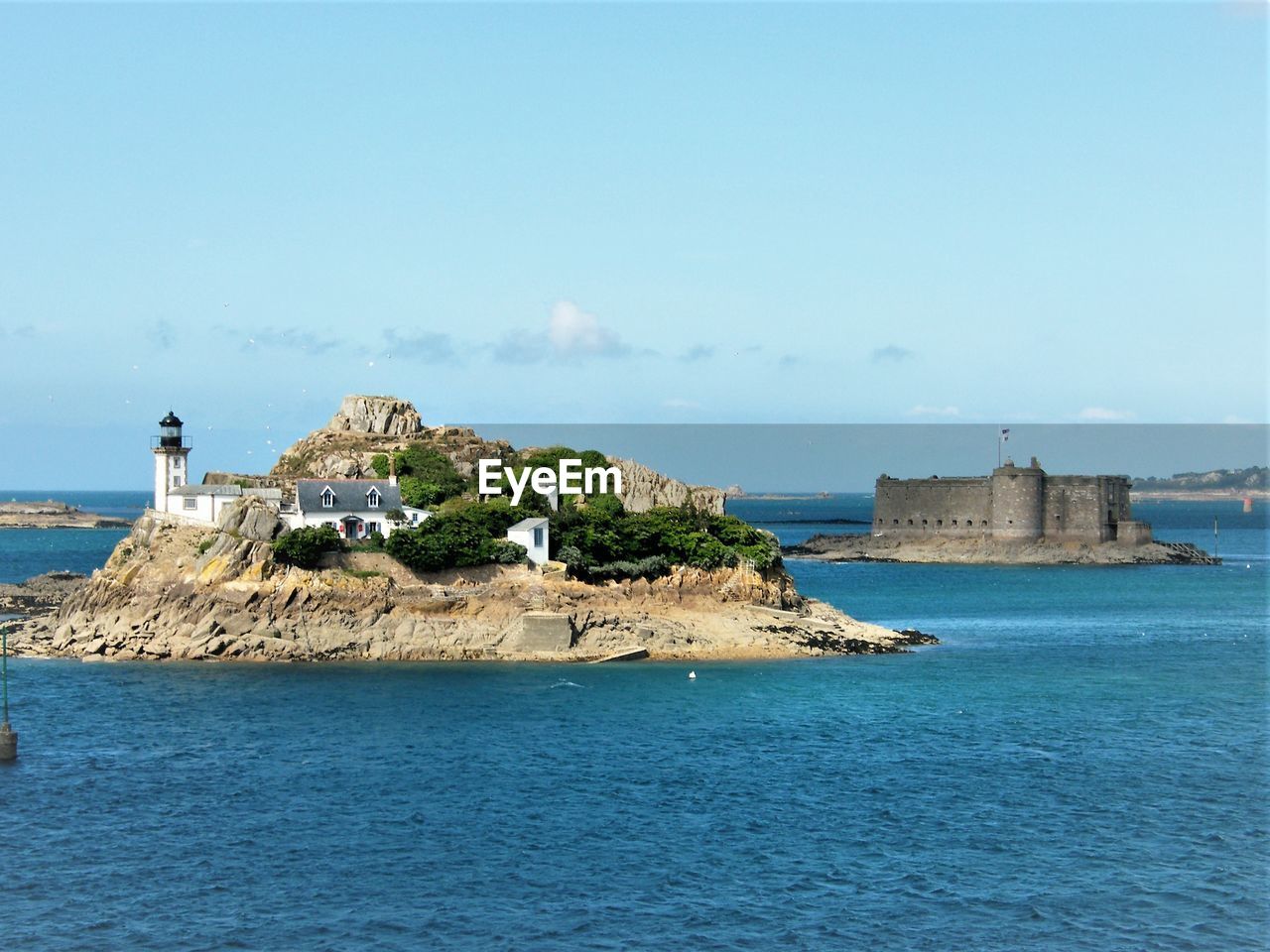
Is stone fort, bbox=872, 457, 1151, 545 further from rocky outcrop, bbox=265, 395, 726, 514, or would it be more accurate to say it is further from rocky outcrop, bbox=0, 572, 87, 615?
rocky outcrop, bbox=0, 572, 87, 615

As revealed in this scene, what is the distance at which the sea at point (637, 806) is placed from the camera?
30.9 meters

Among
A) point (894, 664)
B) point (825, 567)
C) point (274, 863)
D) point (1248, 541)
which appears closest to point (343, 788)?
point (274, 863)

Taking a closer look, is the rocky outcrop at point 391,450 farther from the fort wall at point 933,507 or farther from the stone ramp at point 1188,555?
the stone ramp at point 1188,555

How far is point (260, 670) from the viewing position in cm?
6031

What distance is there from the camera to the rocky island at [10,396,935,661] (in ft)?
209

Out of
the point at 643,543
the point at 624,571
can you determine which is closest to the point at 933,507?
the point at 643,543

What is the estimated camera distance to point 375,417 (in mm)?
84750

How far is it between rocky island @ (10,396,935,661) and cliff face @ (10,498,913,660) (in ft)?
0.25

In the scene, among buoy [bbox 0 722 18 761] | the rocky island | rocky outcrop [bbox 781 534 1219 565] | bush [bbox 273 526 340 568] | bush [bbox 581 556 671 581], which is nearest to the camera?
buoy [bbox 0 722 18 761]

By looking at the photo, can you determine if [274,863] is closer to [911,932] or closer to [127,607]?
[911,932]

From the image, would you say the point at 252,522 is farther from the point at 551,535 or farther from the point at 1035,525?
the point at 1035,525

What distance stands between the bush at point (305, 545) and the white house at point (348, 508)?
4.65 ft

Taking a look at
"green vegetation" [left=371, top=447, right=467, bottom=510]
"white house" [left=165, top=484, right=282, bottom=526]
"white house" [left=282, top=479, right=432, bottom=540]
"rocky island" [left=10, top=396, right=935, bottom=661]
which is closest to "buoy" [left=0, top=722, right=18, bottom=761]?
"rocky island" [left=10, top=396, right=935, bottom=661]

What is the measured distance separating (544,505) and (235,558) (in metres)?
15.6
